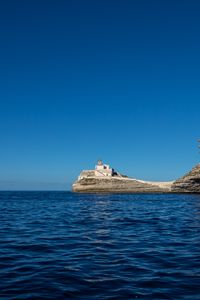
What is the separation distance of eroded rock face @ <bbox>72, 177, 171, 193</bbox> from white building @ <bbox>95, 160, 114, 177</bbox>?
561 centimetres

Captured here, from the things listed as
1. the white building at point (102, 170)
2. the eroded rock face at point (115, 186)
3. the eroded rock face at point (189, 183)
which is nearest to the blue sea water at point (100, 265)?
the eroded rock face at point (189, 183)

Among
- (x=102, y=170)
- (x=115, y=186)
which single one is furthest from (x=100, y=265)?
(x=102, y=170)

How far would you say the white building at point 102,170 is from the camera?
116 meters

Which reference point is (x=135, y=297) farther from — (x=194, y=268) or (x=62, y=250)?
(x=62, y=250)

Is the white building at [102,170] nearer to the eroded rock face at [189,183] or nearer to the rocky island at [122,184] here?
the rocky island at [122,184]

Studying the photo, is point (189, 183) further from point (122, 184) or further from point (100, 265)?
point (100, 265)

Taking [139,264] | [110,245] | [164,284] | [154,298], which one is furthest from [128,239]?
[154,298]

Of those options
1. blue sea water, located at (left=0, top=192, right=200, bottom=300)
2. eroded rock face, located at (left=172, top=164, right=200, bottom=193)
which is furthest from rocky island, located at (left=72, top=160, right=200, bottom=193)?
blue sea water, located at (left=0, top=192, right=200, bottom=300)

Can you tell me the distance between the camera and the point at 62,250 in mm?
13539

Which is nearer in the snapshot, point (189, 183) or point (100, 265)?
point (100, 265)

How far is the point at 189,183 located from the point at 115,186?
2425 cm

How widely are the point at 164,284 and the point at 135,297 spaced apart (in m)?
1.23

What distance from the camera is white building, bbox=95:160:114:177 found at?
116438mm

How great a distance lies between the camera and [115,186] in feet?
352
